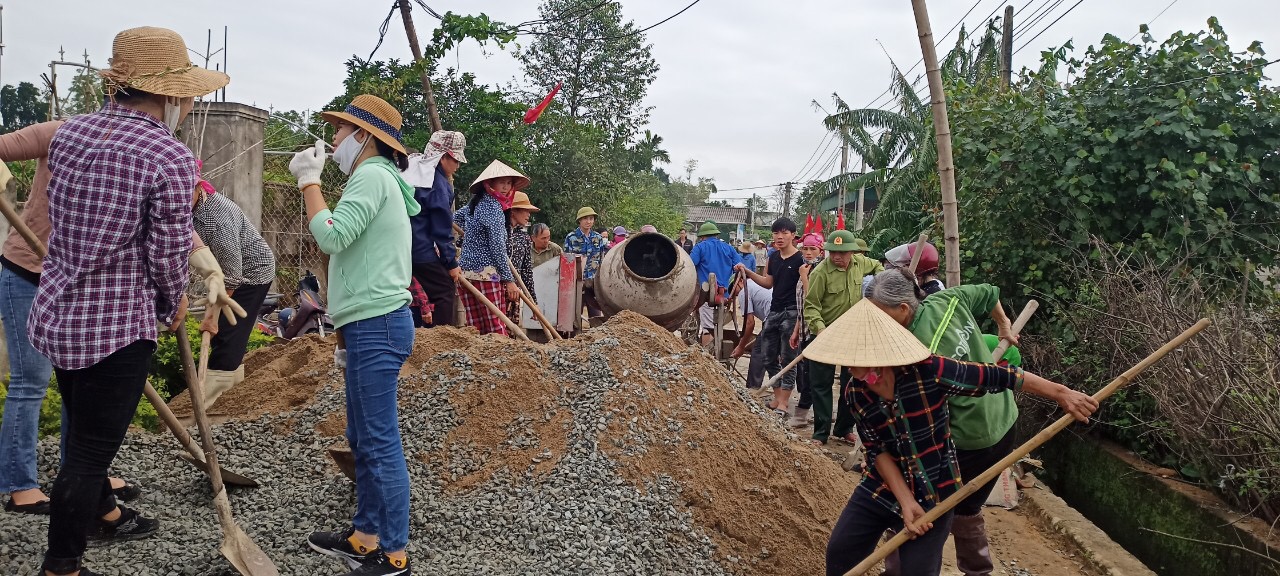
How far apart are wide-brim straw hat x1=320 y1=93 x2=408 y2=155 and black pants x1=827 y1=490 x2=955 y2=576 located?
6.63ft

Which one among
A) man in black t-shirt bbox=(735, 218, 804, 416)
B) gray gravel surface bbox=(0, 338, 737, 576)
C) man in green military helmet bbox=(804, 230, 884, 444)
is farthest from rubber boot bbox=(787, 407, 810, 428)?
gray gravel surface bbox=(0, 338, 737, 576)

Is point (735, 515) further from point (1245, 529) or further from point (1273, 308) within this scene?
point (1273, 308)

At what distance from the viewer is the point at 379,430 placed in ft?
9.64

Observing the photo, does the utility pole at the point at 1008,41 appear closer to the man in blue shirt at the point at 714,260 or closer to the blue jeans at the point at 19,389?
the man in blue shirt at the point at 714,260

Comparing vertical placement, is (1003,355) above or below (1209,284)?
below

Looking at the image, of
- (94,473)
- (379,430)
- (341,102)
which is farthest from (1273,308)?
(341,102)

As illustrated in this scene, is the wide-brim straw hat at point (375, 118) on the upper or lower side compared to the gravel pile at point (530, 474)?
upper

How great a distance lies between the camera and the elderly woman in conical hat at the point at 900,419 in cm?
264

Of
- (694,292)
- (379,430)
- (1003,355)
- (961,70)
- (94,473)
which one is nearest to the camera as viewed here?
(94,473)

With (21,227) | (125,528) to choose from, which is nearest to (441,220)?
(125,528)

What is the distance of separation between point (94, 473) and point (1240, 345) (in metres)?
4.73

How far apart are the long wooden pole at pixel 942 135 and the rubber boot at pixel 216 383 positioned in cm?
418

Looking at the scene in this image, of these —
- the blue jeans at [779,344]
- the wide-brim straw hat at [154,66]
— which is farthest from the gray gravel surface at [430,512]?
the blue jeans at [779,344]

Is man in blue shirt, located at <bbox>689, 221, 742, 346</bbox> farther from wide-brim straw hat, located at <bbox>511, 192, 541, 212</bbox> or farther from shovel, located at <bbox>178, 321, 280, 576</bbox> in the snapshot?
shovel, located at <bbox>178, 321, 280, 576</bbox>
